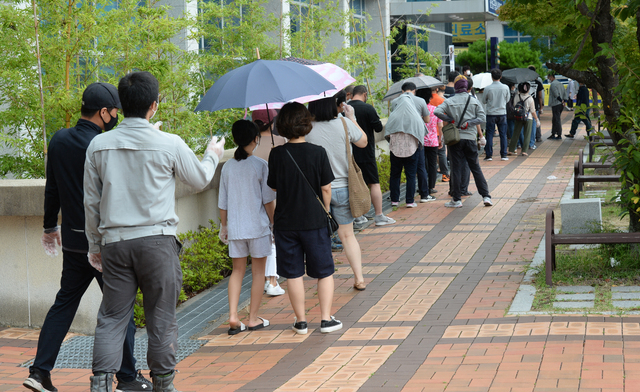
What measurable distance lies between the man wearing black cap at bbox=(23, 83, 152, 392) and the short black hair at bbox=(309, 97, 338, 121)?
2630mm

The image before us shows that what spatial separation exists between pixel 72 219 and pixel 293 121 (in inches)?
75.8

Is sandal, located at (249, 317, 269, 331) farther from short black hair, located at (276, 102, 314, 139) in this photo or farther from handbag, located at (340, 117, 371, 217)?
short black hair, located at (276, 102, 314, 139)

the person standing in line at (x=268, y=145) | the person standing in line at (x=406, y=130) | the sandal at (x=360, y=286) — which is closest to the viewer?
the person standing in line at (x=268, y=145)

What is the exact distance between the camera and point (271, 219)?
604 cm

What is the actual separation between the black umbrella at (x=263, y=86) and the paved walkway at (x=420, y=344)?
6.17 feet

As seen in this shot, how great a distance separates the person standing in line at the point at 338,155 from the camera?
6.79 metres

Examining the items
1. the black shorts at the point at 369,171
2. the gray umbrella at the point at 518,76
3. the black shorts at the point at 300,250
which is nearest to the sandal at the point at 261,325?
the black shorts at the point at 300,250

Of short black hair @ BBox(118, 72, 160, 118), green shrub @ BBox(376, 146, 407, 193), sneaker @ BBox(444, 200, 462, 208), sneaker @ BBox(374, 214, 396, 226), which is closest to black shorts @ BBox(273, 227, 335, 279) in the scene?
short black hair @ BBox(118, 72, 160, 118)

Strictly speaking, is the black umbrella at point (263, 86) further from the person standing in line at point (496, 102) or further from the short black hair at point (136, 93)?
the person standing in line at point (496, 102)

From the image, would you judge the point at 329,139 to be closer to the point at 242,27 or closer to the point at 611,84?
the point at 611,84

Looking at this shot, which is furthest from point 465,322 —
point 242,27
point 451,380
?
point 242,27

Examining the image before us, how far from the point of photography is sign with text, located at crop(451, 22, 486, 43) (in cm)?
4906

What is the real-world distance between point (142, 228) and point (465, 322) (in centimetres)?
295

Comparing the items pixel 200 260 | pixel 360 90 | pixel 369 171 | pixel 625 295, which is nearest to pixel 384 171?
pixel 369 171
